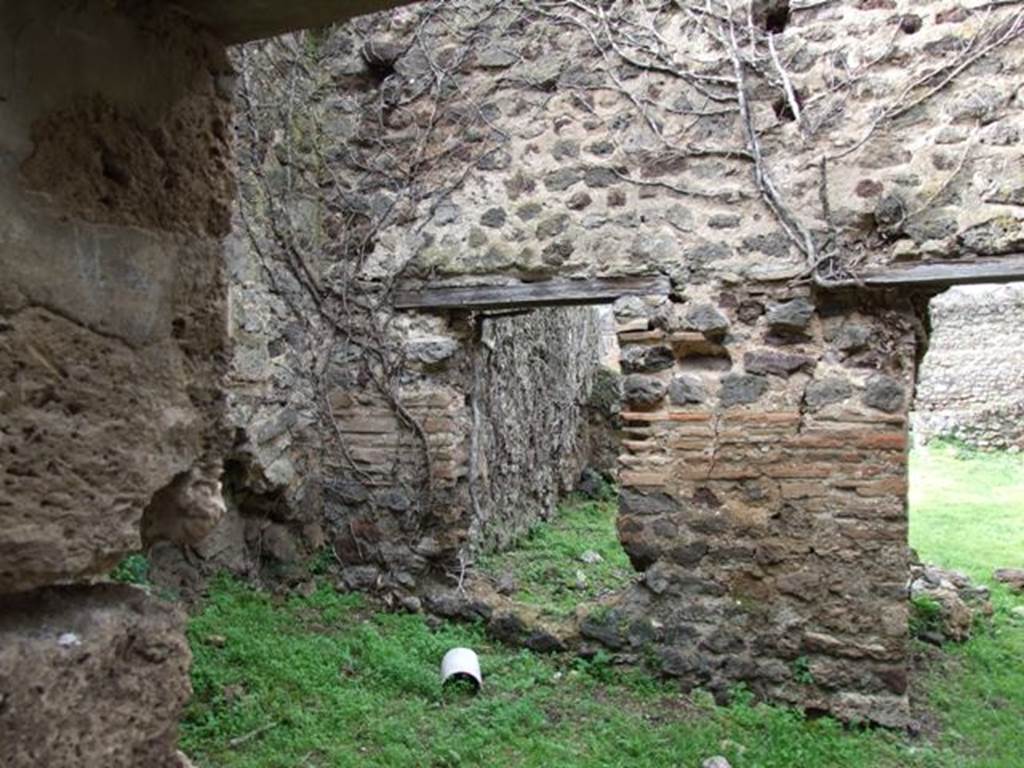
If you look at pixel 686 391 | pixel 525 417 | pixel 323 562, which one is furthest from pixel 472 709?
pixel 525 417

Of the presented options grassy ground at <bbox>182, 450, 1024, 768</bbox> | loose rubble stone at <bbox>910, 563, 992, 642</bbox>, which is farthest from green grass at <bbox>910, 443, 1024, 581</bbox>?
grassy ground at <bbox>182, 450, 1024, 768</bbox>

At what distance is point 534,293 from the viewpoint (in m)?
4.60

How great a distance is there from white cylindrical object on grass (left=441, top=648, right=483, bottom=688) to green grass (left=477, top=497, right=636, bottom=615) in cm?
72

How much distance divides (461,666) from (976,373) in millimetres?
13651

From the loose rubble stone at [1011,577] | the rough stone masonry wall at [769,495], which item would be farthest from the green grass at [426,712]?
the loose rubble stone at [1011,577]

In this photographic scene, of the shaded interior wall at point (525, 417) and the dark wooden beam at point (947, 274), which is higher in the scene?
the dark wooden beam at point (947, 274)

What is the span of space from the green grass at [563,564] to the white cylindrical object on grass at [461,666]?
0.72 metres

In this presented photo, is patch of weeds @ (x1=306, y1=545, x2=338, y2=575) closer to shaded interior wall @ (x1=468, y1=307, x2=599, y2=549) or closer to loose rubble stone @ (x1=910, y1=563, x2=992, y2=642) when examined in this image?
shaded interior wall @ (x1=468, y1=307, x2=599, y2=549)

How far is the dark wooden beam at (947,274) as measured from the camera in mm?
3799

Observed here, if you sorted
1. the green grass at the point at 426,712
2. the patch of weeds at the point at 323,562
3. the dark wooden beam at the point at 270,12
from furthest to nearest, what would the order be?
1. the patch of weeds at the point at 323,562
2. the green grass at the point at 426,712
3. the dark wooden beam at the point at 270,12

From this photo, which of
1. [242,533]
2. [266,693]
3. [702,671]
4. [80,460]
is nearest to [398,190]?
[242,533]

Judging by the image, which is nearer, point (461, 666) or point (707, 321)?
point (461, 666)

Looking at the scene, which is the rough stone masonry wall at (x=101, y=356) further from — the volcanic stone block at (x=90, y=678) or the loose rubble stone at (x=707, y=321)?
the loose rubble stone at (x=707, y=321)

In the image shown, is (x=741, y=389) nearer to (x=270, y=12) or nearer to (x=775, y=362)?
(x=775, y=362)
